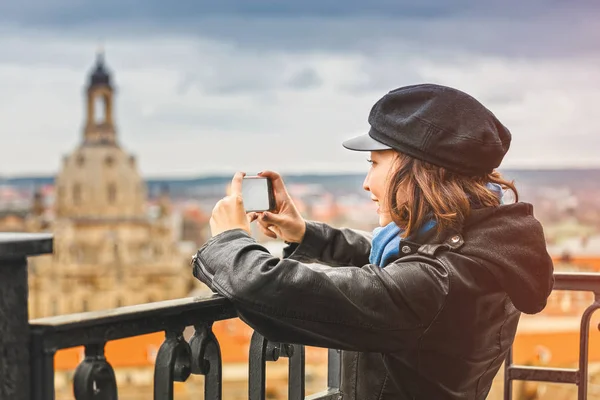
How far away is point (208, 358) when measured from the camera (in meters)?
1.69

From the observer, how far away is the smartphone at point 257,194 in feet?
6.01

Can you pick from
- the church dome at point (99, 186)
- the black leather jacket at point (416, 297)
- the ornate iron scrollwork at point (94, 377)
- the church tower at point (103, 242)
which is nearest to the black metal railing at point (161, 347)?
the ornate iron scrollwork at point (94, 377)

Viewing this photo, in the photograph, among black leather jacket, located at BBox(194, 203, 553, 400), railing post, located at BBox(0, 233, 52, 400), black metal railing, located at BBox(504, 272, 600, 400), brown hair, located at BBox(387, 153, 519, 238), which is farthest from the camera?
black metal railing, located at BBox(504, 272, 600, 400)

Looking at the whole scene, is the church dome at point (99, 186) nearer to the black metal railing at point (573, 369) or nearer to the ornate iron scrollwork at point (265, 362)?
the black metal railing at point (573, 369)

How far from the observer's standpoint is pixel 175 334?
1.59 metres

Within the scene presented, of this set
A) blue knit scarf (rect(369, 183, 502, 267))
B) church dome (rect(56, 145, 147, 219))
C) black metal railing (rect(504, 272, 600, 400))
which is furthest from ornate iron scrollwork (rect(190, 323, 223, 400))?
church dome (rect(56, 145, 147, 219))

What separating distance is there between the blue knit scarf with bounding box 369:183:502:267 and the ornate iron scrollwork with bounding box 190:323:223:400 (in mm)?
357

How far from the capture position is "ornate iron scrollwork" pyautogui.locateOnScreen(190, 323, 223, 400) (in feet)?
5.39

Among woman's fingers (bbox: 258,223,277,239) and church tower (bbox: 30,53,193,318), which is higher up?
woman's fingers (bbox: 258,223,277,239)

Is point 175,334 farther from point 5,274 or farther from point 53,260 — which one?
point 53,260

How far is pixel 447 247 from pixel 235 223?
1.30ft

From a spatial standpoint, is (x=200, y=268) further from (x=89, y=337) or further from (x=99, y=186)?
(x=99, y=186)

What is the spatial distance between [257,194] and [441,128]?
46cm

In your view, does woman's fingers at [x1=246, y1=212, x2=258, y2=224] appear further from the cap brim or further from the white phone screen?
the cap brim
